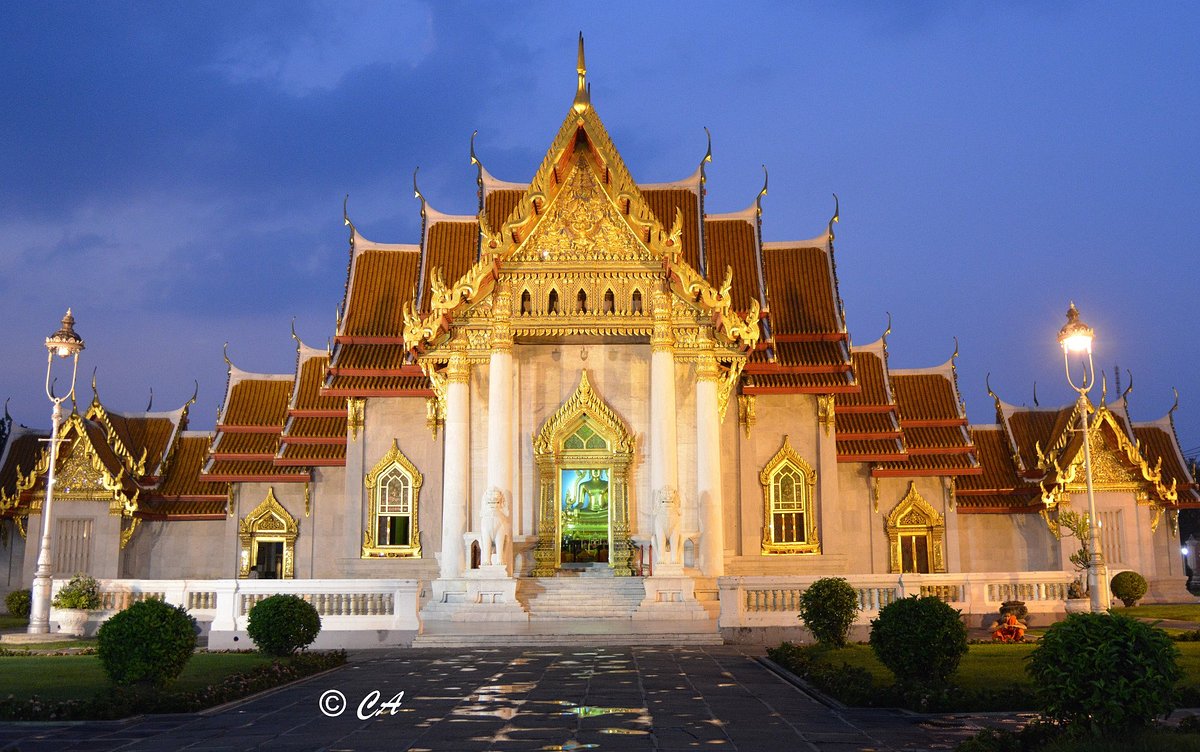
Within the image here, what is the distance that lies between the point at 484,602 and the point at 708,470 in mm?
5219

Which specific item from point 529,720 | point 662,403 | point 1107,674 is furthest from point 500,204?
point 1107,674

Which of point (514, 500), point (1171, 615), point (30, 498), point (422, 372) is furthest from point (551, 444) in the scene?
point (30, 498)

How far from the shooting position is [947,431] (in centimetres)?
3106

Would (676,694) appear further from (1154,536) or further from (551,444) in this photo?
(1154,536)

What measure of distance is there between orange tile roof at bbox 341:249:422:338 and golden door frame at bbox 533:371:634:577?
20.3ft

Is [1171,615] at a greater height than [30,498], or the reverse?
[30,498]

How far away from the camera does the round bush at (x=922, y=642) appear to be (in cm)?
1200

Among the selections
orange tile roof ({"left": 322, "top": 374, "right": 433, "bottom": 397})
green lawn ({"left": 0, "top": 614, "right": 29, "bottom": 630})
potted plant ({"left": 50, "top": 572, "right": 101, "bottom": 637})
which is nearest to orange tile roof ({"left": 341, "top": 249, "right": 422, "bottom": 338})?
orange tile roof ({"left": 322, "top": 374, "right": 433, "bottom": 397})

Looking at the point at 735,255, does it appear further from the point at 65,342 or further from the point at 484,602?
the point at 65,342

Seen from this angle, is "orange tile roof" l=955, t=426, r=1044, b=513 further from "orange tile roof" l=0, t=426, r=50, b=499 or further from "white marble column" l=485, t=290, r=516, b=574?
"orange tile roof" l=0, t=426, r=50, b=499

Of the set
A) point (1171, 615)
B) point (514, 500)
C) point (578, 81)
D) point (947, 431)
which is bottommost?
point (1171, 615)

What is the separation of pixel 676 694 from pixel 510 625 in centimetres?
869

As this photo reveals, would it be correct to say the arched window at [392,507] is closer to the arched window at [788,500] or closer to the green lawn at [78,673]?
the arched window at [788,500]

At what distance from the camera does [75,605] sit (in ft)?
73.5
